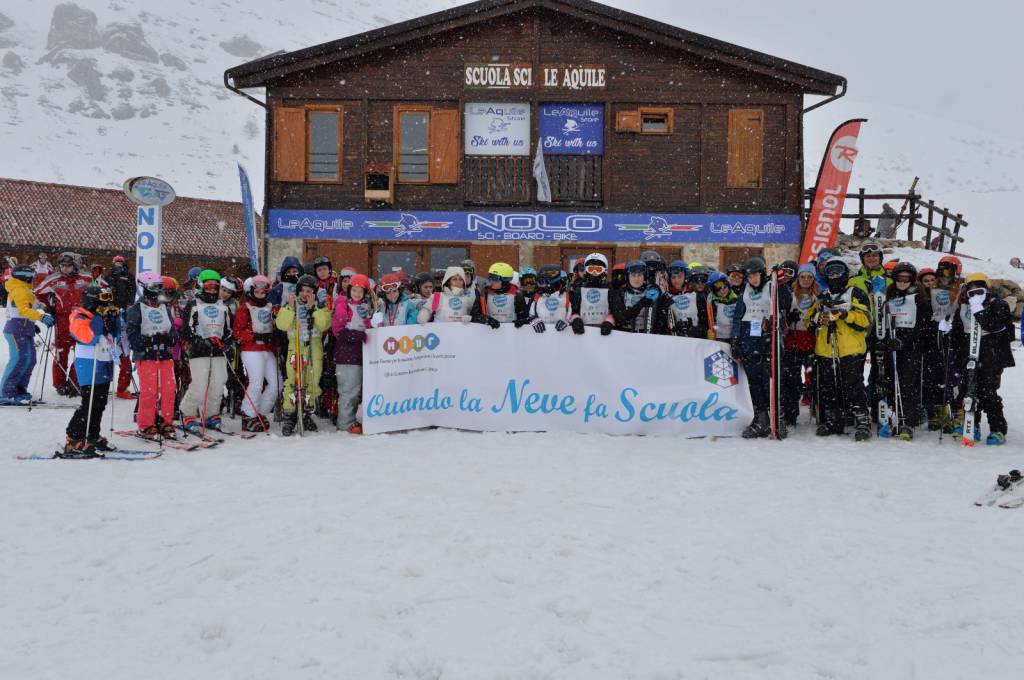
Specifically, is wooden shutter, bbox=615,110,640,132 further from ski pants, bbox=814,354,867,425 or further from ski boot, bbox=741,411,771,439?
ski boot, bbox=741,411,771,439

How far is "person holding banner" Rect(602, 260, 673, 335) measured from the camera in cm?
762

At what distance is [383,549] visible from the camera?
12.5ft

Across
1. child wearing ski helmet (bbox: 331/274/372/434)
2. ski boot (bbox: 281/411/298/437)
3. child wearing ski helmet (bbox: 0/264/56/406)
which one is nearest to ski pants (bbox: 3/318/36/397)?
child wearing ski helmet (bbox: 0/264/56/406)

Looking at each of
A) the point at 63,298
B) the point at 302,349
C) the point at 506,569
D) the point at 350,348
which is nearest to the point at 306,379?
the point at 302,349

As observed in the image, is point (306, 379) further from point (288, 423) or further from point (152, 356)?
point (152, 356)

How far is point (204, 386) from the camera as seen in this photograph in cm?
735

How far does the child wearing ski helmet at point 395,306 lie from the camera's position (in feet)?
25.0

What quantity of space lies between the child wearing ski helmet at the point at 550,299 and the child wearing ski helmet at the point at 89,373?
163 inches

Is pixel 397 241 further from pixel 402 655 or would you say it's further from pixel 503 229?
pixel 402 655

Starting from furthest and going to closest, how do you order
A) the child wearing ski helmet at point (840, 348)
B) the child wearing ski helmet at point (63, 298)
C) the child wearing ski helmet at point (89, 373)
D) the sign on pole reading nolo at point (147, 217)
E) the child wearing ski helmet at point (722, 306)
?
the sign on pole reading nolo at point (147, 217) → the child wearing ski helmet at point (63, 298) → the child wearing ski helmet at point (722, 306) → the child wearing ski helmet at point (840, 348) → the child wearing ski helmet at point (89, 373)

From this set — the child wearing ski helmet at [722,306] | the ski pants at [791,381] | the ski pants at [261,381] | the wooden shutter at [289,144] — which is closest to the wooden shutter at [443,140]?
the wooden shutter at [289,144]

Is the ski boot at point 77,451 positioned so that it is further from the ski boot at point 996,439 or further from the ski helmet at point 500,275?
the ski boot at point 996,439

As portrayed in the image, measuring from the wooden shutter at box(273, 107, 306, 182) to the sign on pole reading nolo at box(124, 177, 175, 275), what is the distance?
526 cm

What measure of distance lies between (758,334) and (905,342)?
1451mm
